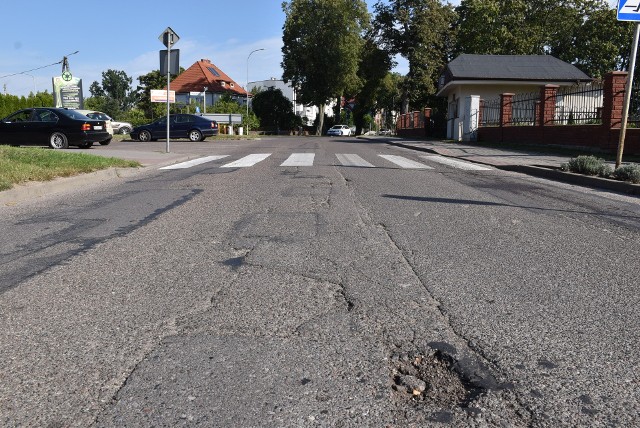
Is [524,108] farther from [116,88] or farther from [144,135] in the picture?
[116,88]

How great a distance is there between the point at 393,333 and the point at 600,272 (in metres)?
2.21

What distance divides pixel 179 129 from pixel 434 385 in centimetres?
2778

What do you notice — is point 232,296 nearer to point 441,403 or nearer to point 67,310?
point 67,310

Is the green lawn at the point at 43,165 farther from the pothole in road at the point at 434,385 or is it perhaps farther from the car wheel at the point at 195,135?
the car wheel at the point at 195,135

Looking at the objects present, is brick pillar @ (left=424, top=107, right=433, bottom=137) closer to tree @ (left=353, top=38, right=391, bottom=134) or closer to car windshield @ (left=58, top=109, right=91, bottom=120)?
tree @ (left=353, top=38, right=391, bottom=134)

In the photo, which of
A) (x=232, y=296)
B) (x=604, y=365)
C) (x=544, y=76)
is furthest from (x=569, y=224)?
(x=544, y=76)

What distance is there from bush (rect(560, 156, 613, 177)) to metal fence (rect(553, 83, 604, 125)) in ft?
21.8

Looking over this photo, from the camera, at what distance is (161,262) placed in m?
4.58

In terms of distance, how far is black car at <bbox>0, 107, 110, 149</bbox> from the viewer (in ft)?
59.1

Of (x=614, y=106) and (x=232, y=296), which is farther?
(x=614, y=106)

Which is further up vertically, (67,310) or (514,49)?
(514,49)

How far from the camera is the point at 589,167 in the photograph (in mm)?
10742

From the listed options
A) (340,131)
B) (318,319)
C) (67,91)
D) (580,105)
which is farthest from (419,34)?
(318,319)

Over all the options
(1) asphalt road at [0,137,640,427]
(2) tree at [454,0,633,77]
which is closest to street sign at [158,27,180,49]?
(1) asphalt road at [0,137,640,427]
